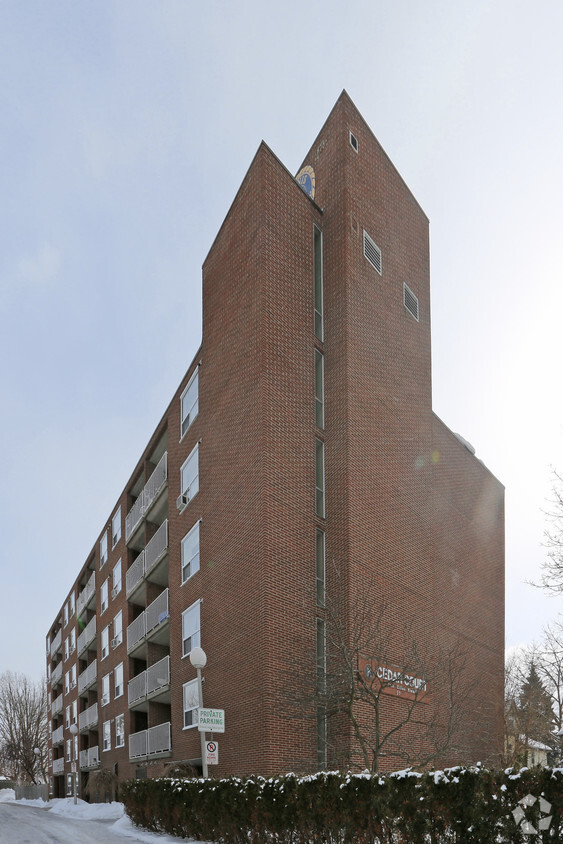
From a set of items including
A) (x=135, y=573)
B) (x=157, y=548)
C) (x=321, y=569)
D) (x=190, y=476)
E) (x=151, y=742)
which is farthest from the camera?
(x=135, y=573)

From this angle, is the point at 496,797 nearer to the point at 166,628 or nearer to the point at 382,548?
the point at 382,548

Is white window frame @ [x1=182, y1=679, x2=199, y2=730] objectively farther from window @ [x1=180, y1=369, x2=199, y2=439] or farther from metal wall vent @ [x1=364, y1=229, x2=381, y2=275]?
metal wall vent @ [x1=364, y1=229, x2=381, y2=275]

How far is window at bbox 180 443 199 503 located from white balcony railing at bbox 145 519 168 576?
2.89 metres

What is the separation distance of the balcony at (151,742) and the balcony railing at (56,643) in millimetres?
37223

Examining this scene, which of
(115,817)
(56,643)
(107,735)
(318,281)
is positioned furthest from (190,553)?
(56,643)

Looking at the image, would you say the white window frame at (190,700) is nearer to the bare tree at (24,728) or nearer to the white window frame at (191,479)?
the white window frame at (191,479)

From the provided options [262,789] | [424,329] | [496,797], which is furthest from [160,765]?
[496,797]

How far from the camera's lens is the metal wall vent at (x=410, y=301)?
1059 inches

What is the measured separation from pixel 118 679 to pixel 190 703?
16.6m

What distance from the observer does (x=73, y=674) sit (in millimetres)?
59062

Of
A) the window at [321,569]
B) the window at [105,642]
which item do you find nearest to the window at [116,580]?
the window at [105,642]

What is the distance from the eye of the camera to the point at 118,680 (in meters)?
39.7

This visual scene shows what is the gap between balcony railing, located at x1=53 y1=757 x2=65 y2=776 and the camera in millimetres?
60719

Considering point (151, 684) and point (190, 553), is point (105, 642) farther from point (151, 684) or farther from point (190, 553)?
point (190, 553)
